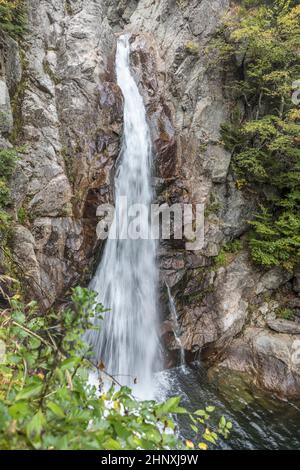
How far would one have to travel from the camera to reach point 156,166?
8.41m

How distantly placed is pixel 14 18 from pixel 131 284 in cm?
691

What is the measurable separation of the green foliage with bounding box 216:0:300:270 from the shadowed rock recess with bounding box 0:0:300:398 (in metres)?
0.53

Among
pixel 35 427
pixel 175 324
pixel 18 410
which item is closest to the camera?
pixel 35 427

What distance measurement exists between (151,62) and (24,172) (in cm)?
682

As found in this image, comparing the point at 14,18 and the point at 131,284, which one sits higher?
the point at 14,18

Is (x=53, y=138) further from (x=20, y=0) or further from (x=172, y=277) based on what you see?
(x=172, y=277)

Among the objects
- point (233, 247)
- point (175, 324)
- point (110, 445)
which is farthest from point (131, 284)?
point (110, 445)

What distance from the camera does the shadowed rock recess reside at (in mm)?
6164

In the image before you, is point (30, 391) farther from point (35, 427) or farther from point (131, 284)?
point (131, 284)

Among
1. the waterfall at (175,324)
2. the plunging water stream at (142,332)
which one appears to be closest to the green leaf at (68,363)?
the plunging water stream at (142,332)

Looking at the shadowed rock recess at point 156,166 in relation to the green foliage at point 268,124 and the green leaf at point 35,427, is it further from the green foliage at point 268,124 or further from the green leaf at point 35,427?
the green leaf at point 35,427

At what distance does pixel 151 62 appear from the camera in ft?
33.6

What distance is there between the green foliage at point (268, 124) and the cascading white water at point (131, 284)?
10.8 ft

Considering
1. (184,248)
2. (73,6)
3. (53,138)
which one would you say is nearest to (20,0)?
(73,6)
